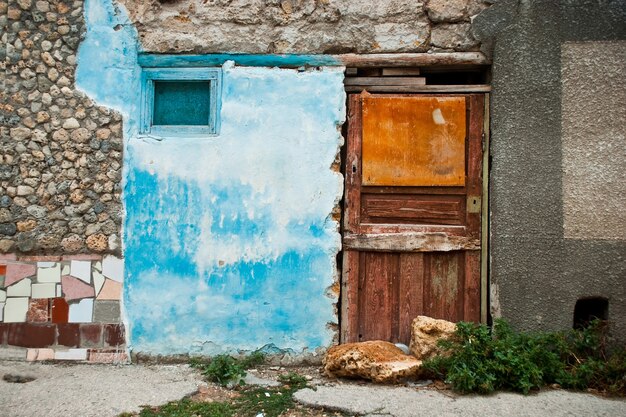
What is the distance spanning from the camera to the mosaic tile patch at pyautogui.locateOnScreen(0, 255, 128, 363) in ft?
14.9

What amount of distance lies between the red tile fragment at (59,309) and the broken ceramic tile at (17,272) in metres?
0.30

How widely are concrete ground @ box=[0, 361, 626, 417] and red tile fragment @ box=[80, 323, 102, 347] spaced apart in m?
0.29

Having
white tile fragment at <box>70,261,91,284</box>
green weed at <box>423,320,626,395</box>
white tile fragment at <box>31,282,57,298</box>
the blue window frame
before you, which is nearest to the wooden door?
green weed at <box>423,320,626,395</box>

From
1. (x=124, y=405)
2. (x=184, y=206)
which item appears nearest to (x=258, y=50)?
(x=184, y=206)

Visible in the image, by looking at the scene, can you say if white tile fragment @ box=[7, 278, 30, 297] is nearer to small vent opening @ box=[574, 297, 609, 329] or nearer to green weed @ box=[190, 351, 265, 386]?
green weed @ box=[190, 351, 265, 386]

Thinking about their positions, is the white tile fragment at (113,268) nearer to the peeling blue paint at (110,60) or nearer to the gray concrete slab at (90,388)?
the gray concrete slab at (90,388)

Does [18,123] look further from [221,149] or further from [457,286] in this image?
[457,286]

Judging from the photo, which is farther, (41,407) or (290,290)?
(290,290)

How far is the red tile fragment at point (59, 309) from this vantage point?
456 centimetres

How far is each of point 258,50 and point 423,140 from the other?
1.51m

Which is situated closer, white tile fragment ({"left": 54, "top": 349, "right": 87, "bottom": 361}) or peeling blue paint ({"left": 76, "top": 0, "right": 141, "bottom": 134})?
white tile fragment ({"left": 54, "top": 349, "right": 87, "bottom": 361})

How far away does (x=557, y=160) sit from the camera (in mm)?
4449

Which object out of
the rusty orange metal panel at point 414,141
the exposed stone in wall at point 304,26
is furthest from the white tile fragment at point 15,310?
the rusty orange metal panel at point 414,141

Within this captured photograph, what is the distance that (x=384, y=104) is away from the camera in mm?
4676
